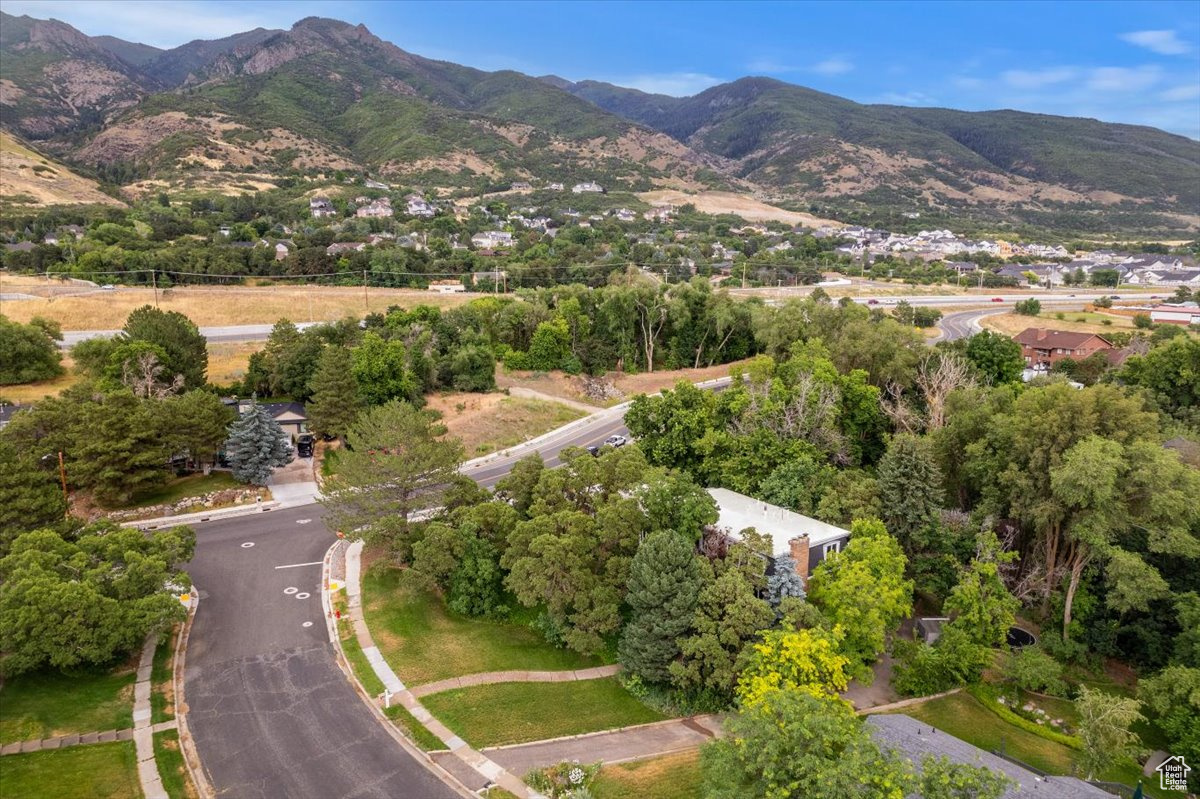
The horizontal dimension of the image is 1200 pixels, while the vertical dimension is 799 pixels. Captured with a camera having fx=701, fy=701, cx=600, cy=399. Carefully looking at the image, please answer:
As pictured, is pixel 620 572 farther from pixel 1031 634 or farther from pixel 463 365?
pixel 463 365

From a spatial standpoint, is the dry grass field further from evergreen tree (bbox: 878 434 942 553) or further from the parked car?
evergreen tree (bbox: 878 434 942 553)

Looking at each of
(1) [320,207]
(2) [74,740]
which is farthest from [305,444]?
(1) [320,207]

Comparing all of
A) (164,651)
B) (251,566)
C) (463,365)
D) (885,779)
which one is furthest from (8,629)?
(463,365)

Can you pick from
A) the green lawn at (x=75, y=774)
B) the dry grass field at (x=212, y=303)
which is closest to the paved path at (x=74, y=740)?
the green lawn at (x=75, y=774)

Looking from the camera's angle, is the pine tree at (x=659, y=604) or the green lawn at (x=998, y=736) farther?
the pine tree at (x=659, y=604)

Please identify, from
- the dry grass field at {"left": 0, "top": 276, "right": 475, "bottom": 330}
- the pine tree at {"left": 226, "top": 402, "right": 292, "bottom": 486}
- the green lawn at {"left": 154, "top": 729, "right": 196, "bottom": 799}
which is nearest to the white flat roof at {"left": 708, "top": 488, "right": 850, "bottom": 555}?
the green lawn at {"left": 154, "top": 729, "right": 196, "bottom": 799}

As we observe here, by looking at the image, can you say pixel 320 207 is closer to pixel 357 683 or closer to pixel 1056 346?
pixel 1056 346

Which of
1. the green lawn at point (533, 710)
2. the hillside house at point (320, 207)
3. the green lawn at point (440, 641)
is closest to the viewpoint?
the green lawn at point (533, 710)

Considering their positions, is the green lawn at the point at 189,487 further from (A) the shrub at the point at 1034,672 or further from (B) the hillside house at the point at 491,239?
(B) the hillside house at the point at 491,239
